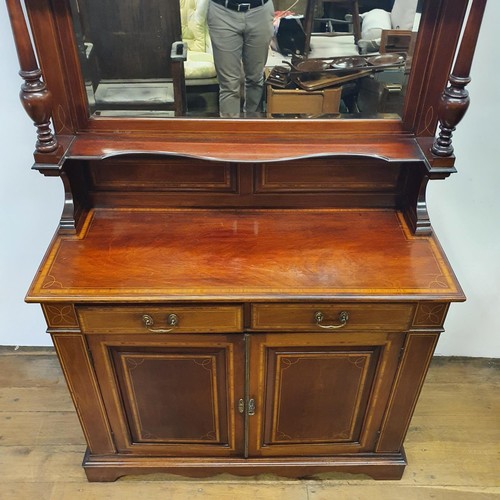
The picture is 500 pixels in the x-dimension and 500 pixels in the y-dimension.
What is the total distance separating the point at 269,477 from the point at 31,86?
125 cm

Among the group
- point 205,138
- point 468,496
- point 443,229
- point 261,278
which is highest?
point 205,138

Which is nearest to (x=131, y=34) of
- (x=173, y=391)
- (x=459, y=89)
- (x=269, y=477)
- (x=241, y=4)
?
(x=241, y=4)

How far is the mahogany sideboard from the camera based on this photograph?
1187 mm

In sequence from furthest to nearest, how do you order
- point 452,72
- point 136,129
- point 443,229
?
point 443,229 < point 136,129 < point 452,72

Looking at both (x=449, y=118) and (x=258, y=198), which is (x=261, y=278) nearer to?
(x=258, y=198)

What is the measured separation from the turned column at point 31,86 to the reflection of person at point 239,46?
1.23 ft

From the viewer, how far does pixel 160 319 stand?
4.01 ft

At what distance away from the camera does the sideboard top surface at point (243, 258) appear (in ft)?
3.89

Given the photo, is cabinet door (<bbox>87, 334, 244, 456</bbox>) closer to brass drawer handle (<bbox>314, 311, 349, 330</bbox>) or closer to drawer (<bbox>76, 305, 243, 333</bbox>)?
drawer (<bbox>76, 305, 243, 333</bbox>)

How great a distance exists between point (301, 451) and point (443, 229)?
0.78 m

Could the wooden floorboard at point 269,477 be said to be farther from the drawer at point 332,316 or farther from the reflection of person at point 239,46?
the reflection of person at point 239,46

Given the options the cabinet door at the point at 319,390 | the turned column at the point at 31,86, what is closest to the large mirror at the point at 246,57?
the turned column at the point at 31,86

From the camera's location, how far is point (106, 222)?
1374mm

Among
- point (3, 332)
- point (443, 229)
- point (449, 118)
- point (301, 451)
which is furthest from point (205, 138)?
point (3, 332)
